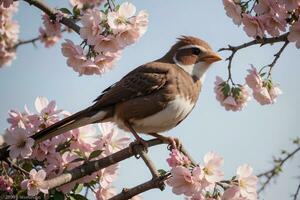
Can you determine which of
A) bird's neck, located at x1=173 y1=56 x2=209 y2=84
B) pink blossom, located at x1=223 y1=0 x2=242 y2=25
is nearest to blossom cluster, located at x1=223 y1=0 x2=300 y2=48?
pink blossom, located at x1=223 y1=0 x2=242 y2=25

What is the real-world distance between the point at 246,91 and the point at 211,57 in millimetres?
818

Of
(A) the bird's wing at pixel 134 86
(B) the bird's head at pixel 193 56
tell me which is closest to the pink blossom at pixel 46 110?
(A) the bird's wing at pixel 134 86

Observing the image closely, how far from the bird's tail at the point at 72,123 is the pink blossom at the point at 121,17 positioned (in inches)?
30.5

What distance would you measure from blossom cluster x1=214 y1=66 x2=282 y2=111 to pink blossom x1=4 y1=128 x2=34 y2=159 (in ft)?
5.55

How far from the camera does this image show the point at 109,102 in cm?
549

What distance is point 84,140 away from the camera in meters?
4.65

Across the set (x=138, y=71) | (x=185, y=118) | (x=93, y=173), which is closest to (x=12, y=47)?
(x=138, y=71)

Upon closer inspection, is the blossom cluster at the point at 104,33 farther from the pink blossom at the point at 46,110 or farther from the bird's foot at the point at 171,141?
the bird's foot at the point at 171,141

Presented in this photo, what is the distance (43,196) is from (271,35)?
2.00 metres

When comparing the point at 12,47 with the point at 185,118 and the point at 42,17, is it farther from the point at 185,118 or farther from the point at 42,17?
the point at 185,118

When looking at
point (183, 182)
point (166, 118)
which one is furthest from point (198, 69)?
point (183, 182)

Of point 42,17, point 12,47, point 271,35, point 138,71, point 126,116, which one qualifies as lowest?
A: point 271,35

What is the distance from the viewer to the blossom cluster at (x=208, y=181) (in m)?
3.74

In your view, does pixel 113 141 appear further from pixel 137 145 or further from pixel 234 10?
pixel 234 10
